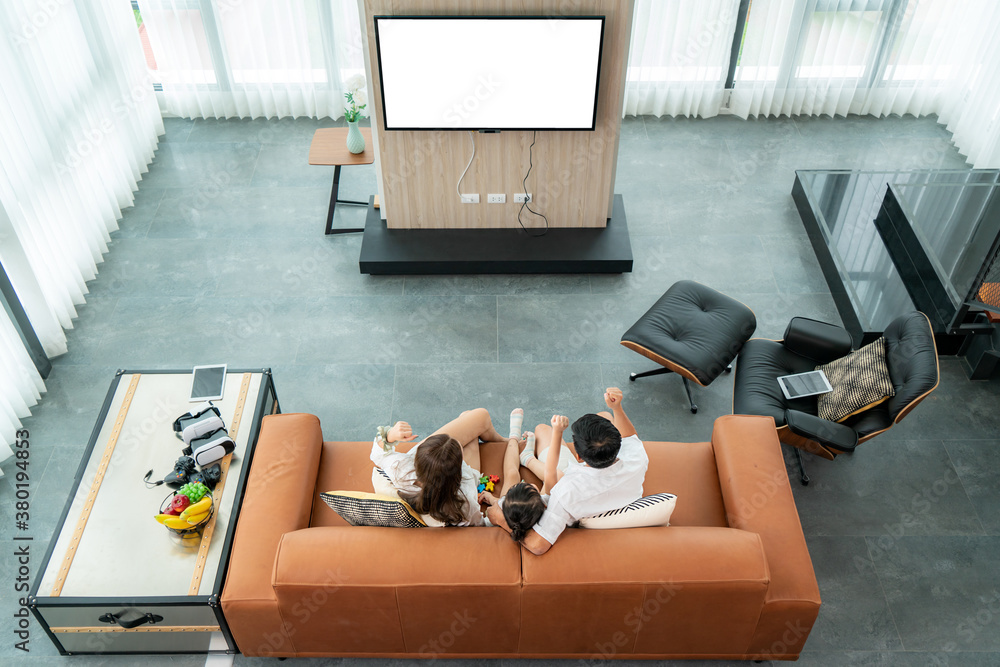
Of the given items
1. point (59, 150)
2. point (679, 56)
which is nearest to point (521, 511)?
point (59, 150)

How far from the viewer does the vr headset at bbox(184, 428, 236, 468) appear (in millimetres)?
3441

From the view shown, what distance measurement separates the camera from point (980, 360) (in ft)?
14.6

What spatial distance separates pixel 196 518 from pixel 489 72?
293 centimetres

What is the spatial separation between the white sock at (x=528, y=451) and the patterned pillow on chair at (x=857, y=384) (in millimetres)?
1488

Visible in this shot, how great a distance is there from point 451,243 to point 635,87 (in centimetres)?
248

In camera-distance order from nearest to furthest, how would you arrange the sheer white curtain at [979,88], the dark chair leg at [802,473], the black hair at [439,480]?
the black hair at [439,480] → the dark chair leg at [802,473] → the sheer white curtain at [979,88]

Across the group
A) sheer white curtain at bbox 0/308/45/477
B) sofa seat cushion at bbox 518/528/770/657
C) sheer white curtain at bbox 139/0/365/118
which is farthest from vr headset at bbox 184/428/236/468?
sheer white curtain at bbox 139/0/365/118

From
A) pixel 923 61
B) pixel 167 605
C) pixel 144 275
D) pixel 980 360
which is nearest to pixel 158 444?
pixel 167 605

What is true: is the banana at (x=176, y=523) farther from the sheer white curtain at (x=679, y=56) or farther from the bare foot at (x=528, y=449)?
the sheer white curtain at (x=679, y=56)

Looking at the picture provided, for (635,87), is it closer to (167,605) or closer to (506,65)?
(506,65)

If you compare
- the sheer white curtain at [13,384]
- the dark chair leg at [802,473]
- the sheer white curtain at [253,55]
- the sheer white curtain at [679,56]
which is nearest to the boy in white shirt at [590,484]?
the dark chair leg at [802,473]

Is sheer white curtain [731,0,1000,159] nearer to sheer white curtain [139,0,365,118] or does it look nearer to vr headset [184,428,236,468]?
sheer white curtain [139,0,365,118]

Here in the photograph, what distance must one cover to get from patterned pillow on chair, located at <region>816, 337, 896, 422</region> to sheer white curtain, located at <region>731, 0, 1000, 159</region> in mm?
3290

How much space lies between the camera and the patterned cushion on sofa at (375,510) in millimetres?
2932
